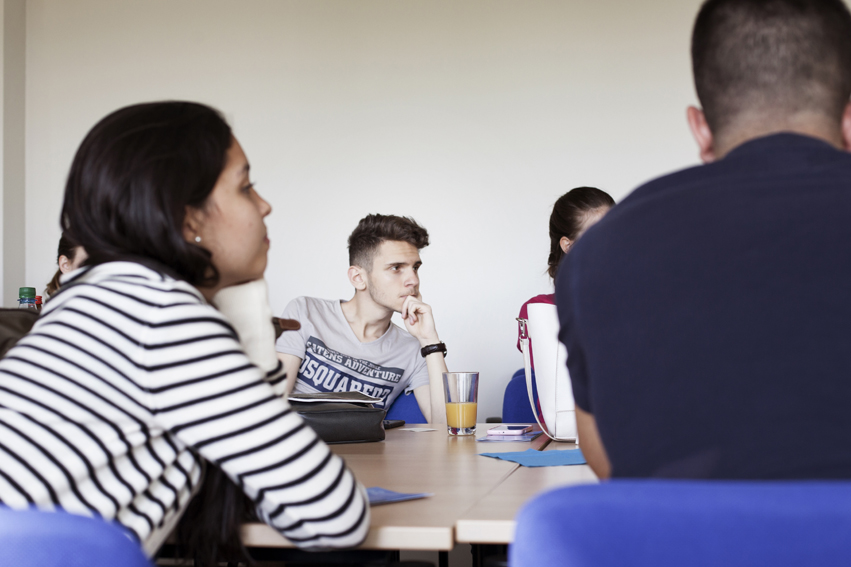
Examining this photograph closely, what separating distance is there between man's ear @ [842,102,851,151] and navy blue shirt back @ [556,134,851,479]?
0.14m

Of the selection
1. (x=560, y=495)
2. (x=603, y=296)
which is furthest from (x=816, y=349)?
(x=560, y=495)

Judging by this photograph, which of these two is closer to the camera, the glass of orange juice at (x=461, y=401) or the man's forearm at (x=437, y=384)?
the glass of orange juice at (x=461, y=401)

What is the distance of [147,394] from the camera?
82 centimetres

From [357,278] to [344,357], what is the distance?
0.36 m

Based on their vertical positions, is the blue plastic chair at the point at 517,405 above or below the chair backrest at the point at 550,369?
below

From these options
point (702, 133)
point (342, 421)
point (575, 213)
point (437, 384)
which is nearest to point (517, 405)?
point (437, 384)

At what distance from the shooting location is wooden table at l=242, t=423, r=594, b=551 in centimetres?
91

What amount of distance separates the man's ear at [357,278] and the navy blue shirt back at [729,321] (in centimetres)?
207

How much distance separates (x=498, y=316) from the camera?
11.6 feet

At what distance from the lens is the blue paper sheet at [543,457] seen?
135 cm

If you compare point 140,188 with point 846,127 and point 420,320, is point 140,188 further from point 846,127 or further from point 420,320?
point 420,320

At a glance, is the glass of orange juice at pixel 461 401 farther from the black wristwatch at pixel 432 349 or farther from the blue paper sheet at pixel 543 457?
the black wristwatch at pixel 432 349

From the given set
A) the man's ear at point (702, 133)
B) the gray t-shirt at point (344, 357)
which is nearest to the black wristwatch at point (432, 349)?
the gray t-shirt at point (344, 357)

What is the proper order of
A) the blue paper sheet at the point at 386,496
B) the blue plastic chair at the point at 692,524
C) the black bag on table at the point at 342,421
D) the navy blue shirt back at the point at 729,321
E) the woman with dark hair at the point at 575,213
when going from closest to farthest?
the blue plastic chair at the point at 692,524, the navy blue shirt back at the point at 729,321, the blue paper sheet at the point at 386,496, the black bag on table at the point at 342,421, the woman with dark hair at the point at 575,213
